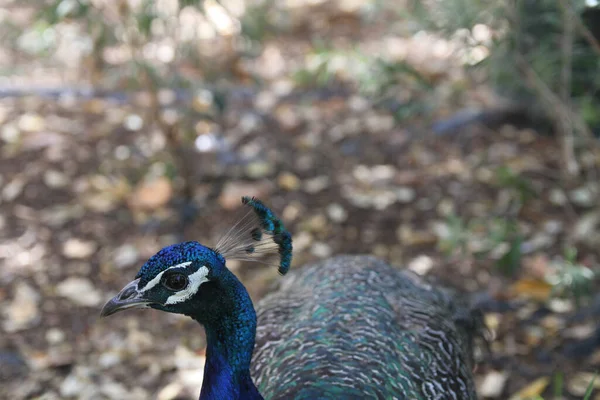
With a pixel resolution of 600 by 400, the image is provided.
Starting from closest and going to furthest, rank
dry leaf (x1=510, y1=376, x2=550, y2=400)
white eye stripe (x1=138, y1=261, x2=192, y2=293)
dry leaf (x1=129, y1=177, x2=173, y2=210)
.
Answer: white eye stripe (x1=138, y1=261, x2=192, y2=293)
dry leaf (x1=510, y1=376, x2=550, y2=400)
dry leaf (x1=129, y1=177, x2=173, y2=210)

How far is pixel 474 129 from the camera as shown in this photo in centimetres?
416

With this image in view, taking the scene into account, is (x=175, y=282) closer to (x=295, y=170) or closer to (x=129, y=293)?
(x=129, y=293)

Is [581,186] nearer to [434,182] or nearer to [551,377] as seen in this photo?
[434,182]

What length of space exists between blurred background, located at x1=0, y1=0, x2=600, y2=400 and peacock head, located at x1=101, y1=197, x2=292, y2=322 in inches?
45.5

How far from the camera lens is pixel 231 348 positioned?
1680mm

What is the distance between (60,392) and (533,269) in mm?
2063

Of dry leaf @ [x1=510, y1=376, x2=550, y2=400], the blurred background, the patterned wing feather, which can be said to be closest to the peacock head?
the patterned wing feather

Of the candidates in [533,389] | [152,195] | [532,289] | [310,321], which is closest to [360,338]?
[310,321]

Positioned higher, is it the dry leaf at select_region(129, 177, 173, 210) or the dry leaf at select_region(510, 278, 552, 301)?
the dry leaf at select_region(129, 177, 173, 210)

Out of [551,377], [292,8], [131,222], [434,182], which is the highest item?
[292,8]

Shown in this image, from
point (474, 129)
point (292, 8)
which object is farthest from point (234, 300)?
point (292, 8)

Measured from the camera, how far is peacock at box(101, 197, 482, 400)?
5.30 ft

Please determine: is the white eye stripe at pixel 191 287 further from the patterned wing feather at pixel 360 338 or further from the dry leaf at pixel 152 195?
the dry leaf at pixel 152 195

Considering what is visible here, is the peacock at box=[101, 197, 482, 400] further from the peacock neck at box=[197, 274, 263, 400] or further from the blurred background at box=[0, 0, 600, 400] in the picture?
the blurred background at box=[0, 0, 600, 400]
